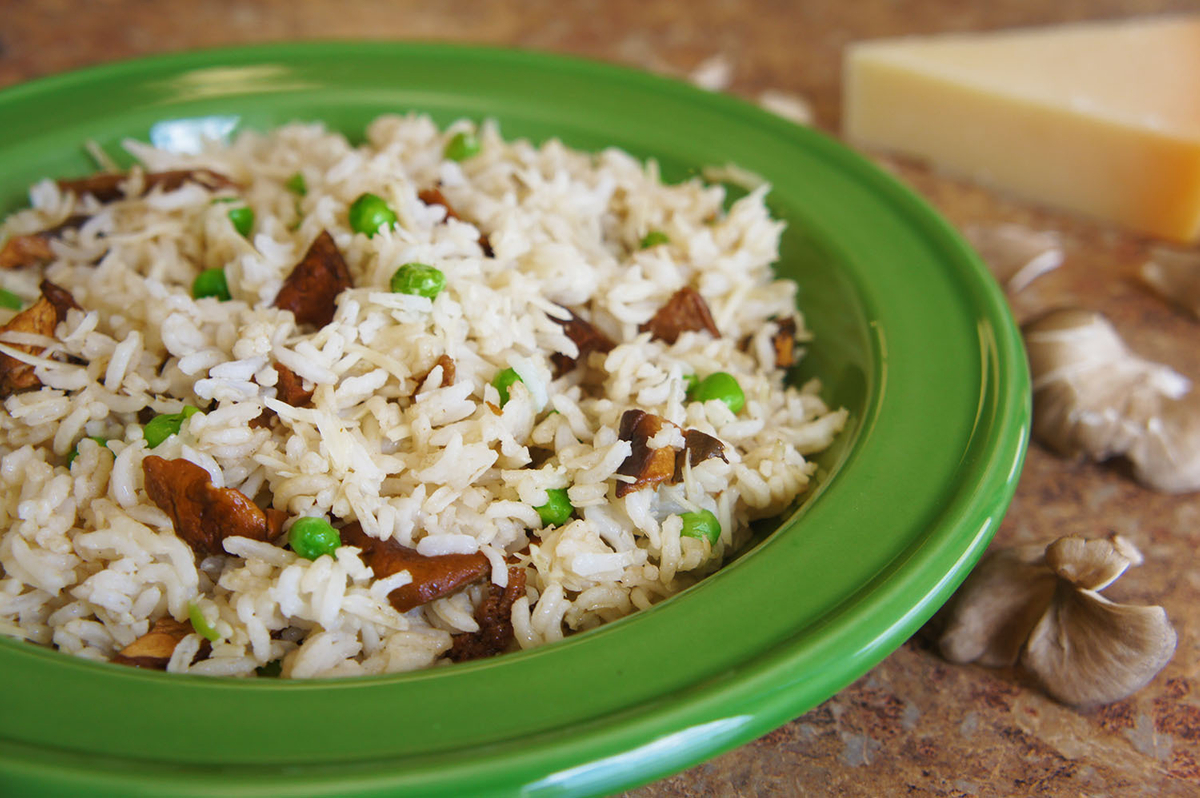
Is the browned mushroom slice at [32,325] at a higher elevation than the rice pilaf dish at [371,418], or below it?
higher

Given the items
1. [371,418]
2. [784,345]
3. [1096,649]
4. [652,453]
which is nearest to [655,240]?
[784,345]

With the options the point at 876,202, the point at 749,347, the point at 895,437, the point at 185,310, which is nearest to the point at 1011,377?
the point at 895,437

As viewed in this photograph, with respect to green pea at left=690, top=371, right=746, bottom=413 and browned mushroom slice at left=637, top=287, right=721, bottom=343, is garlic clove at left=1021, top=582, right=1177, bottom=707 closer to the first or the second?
green pea at left=690, top=371, right=746, bottom=413

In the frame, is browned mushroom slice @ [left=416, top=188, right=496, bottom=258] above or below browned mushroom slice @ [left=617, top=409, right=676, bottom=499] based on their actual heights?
above

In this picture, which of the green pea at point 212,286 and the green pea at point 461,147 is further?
the green pea at point 461,147

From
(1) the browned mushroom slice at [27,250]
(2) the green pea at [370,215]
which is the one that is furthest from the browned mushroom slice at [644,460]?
(1) the browned mushroom slice at [27,250]

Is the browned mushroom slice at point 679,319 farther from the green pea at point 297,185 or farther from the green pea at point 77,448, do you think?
the green pea at point 77,448

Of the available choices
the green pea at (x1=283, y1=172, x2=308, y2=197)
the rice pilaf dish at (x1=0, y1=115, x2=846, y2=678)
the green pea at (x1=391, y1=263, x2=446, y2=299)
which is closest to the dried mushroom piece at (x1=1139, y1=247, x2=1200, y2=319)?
the rice pilaf dish at (x1=0, y1=115, x2=846, y2=678)
